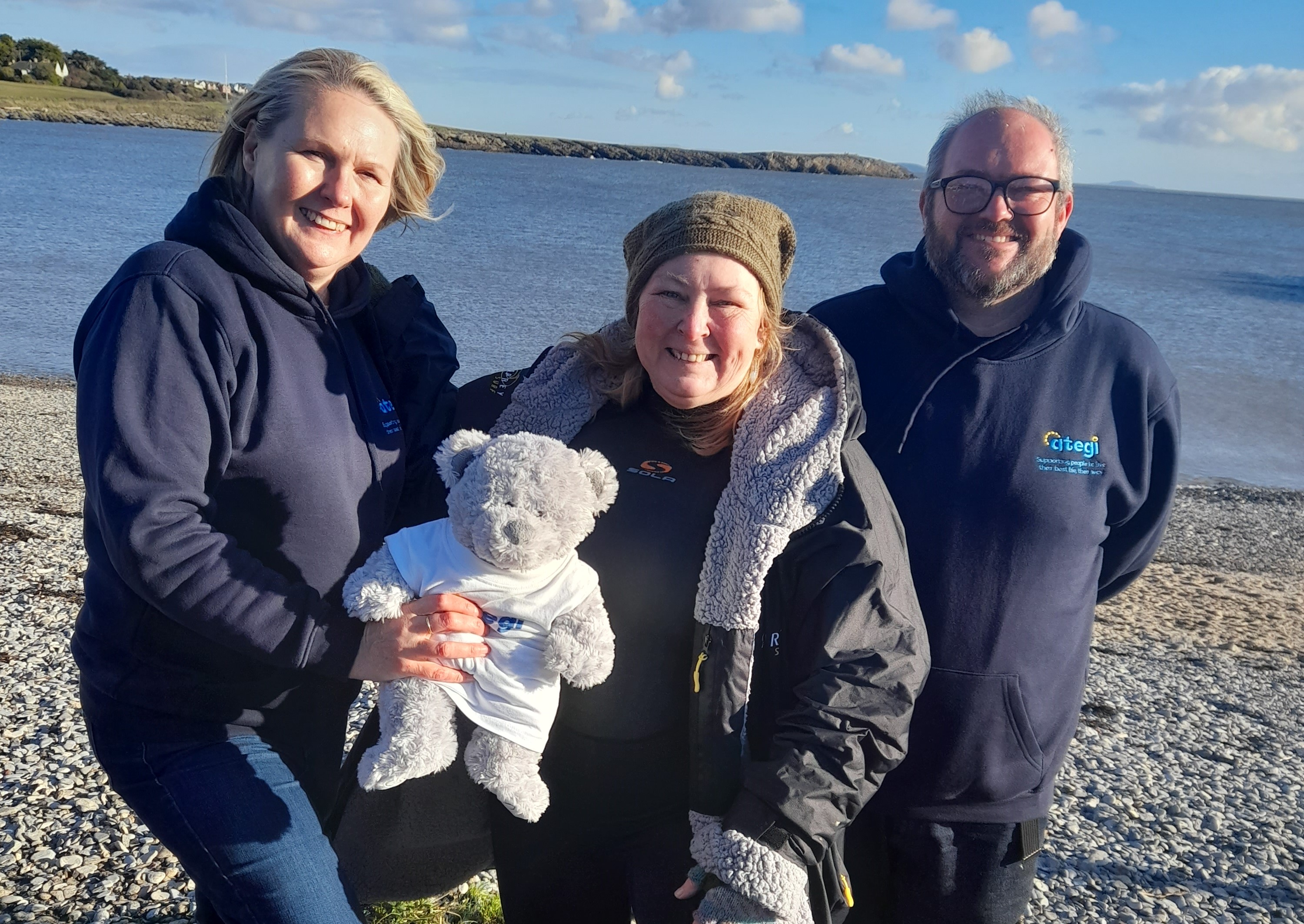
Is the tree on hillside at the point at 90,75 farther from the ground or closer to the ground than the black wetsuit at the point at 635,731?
farther from the ground

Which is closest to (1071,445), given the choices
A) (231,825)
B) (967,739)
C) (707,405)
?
(967,739)

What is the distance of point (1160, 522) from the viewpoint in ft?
13.1

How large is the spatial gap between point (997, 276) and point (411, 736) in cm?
265

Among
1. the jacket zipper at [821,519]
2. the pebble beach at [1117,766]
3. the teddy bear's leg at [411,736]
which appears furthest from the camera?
the pebble beach at [1117,766]

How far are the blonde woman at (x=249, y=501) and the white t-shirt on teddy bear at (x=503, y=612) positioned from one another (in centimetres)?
6

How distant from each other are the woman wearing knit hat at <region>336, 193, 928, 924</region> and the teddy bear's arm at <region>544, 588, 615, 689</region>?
308mm

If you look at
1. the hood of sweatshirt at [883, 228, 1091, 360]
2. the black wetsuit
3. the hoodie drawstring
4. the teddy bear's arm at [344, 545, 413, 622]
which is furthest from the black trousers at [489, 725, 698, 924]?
the hood of sweatshirt at [883, 228, 1091, 360]

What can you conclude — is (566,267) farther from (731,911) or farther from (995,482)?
(731,911)

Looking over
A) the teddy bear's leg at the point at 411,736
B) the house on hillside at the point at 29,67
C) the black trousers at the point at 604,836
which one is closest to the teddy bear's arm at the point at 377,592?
the teddy bear's leg at the point at 411,736

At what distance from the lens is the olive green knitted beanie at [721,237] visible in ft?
9.70

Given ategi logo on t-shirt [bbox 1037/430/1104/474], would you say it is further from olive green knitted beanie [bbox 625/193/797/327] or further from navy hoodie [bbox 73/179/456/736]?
navy hoodie [bbox 73/179/456/736]

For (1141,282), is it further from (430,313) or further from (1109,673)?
(430,313)

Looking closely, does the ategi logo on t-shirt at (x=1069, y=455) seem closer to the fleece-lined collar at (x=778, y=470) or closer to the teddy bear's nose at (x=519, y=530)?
the fleece-lined collar at (x=778, y=470)

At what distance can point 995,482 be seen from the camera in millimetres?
3453
